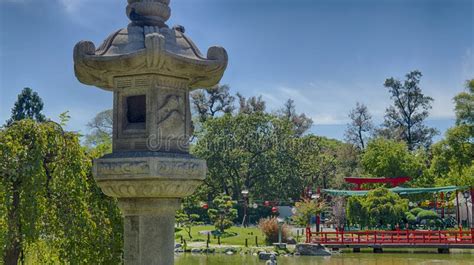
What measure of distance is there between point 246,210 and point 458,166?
16.5m

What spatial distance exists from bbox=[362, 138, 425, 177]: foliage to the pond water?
15151 millimetres

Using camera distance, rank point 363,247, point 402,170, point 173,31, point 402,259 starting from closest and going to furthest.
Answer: point 173,31 < point 402,259 < point 363,247 < point 402,170

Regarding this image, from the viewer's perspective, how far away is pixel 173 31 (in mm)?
6773

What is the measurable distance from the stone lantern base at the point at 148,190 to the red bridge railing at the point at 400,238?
2538 cm

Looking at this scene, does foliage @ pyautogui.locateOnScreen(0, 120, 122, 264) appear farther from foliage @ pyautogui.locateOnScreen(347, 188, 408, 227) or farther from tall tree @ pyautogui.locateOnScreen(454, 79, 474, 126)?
tall tree @ pyautogui.locateOnScreen(454, 79, 474, 126)

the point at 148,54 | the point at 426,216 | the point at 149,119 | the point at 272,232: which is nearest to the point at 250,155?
the point at 272,232

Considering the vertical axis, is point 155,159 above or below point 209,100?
below

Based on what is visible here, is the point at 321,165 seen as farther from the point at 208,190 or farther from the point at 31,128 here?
the point at 31,128

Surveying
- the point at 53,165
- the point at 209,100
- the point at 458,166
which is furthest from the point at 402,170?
the point at 53,165

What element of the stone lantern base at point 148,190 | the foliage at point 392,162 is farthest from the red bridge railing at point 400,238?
the stone lantern base at point 148,190

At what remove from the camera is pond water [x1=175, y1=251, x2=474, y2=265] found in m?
26.4

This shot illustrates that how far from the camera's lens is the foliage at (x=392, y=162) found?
4528 centimetres

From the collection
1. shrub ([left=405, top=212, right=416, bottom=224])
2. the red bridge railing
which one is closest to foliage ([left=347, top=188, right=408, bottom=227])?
the red bridge railing

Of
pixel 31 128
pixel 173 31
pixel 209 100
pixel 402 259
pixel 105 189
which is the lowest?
pixel 402 259
